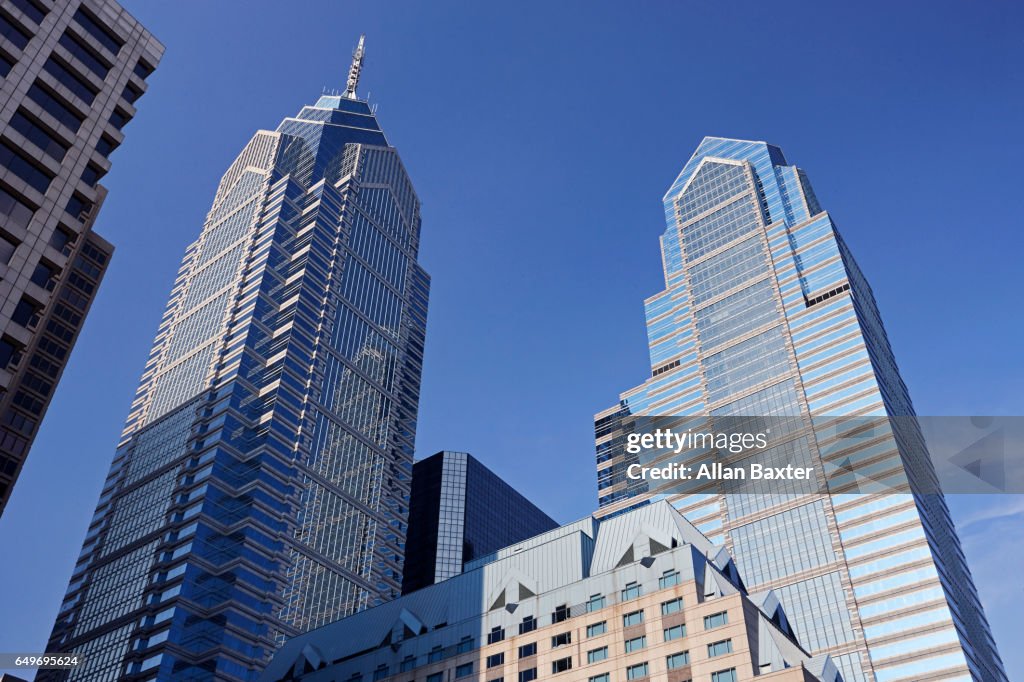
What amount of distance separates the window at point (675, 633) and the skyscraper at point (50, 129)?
175ft

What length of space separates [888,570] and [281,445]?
10276cm

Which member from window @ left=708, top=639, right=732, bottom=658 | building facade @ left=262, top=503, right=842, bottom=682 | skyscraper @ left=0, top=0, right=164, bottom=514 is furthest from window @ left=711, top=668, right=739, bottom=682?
skyscraper @ left=0, top=0, right=164, bottom=514

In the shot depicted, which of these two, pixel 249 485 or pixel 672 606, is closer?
pixel 672 606

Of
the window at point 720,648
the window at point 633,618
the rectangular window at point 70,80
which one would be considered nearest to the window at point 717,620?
the window at point 720,648

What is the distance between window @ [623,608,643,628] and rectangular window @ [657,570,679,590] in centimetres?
A: 275

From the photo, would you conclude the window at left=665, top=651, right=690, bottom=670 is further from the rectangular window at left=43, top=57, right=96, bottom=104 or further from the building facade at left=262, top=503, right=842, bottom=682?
the rectangular window at left=43, top=57, right=96, bottom=104

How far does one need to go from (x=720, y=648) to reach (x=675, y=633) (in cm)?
438

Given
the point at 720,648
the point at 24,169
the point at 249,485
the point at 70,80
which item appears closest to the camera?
the point at 24,169

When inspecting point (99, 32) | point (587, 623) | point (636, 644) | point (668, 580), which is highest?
point (99, 32)

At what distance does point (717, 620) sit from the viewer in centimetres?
7381

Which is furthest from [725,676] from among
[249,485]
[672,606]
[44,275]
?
[249,485]

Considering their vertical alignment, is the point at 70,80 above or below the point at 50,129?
above

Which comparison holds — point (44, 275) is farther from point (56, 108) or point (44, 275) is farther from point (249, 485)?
point (249, 485)

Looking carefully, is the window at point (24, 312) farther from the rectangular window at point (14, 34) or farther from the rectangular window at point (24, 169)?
the rectangular window at point (14, 34)
